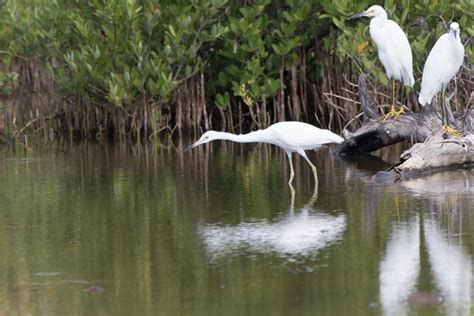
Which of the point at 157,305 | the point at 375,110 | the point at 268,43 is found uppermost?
the point at 268,43

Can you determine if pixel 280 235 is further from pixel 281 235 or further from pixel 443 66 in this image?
pixel 443 66

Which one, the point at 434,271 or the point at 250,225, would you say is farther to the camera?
the point at 250,225

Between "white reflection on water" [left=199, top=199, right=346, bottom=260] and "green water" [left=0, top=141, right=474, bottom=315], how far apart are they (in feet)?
0.05

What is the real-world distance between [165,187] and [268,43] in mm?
6187

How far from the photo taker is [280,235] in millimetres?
8750

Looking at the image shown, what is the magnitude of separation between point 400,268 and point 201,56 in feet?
36.5

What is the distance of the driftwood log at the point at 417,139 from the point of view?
39.1ft

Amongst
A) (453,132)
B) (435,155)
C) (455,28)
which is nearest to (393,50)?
(455,28)

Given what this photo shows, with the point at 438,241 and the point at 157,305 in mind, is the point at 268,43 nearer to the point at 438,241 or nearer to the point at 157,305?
the point at 438,241

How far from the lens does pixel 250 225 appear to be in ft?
30.3

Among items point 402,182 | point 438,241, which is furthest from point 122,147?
point 438,241

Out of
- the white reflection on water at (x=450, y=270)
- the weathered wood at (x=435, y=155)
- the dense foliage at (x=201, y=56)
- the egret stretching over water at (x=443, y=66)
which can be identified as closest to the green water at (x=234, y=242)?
the white reflection on water at (x=450, y=270)

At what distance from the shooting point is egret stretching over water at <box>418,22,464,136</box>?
1266cm

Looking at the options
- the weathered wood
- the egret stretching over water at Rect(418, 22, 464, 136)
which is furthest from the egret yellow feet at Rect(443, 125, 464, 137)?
the weathered wood
